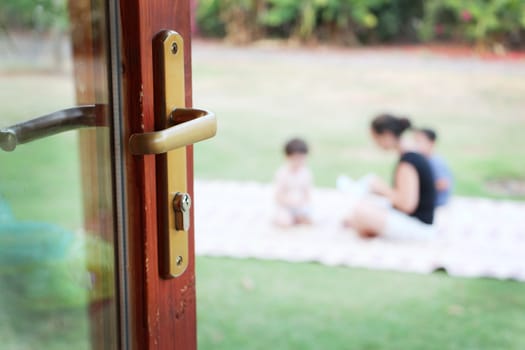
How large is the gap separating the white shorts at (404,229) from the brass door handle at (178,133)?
2.68 metres

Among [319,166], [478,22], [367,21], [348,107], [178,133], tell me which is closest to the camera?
[178,133]

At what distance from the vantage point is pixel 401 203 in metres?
3.46

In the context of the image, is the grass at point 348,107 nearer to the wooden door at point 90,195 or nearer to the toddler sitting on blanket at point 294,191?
the toddler sitting on blanket at point 294,191

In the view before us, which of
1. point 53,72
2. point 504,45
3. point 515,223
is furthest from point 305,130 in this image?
point 53,72

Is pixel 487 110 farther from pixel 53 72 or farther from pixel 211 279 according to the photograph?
pixel 53 72

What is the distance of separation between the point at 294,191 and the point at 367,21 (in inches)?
212

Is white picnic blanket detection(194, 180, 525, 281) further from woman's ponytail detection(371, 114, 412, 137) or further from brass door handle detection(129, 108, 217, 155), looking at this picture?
brass door handle detection(129, 108, 217, 155)

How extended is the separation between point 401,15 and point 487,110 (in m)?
2.80

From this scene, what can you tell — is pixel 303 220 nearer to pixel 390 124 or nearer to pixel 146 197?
pixel 390 124

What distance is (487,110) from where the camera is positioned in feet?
20.0

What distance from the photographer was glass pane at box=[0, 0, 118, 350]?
737 mm

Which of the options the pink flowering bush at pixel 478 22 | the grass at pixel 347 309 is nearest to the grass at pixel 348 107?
the pink flowering bush at pixel 478 22

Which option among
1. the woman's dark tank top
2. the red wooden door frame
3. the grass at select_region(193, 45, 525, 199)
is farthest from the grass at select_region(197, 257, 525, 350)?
the red wooden door frame

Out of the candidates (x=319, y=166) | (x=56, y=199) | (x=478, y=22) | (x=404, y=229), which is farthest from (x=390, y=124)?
(x=478, y=22)
